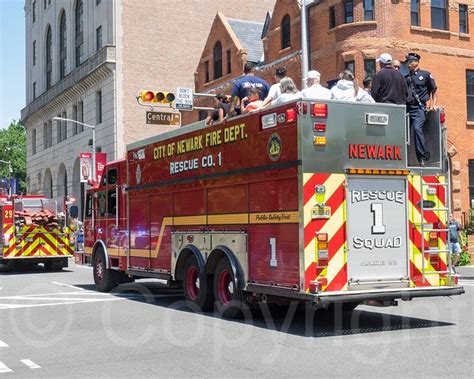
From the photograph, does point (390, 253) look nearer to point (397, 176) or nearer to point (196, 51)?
point (397, 176)

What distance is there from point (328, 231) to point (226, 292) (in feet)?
8.05

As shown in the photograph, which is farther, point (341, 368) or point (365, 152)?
point (365, 152)

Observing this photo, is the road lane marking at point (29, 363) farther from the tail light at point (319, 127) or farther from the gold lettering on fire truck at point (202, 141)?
the tail light at point (319, 127)

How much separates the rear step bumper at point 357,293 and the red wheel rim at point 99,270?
599cm

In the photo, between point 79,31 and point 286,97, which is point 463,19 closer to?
point 286,97

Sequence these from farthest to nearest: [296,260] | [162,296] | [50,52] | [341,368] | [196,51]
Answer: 1. [50,52]
2. [196,51]
3. [162,296]
4. [296,260]
5. [341,368]

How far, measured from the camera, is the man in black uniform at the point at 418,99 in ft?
34.4

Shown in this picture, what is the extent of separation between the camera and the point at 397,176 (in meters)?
9.96

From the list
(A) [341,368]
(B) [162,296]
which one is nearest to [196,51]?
(B) [162,296]

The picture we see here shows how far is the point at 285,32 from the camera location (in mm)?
33875

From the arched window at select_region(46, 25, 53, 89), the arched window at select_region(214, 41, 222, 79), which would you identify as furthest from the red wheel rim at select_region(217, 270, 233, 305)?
the arched window at select_region(46, 25, 53, 89)

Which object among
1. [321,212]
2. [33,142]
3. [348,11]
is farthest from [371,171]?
[33,142]

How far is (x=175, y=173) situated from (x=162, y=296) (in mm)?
3152

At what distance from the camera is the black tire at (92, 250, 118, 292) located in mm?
15195
